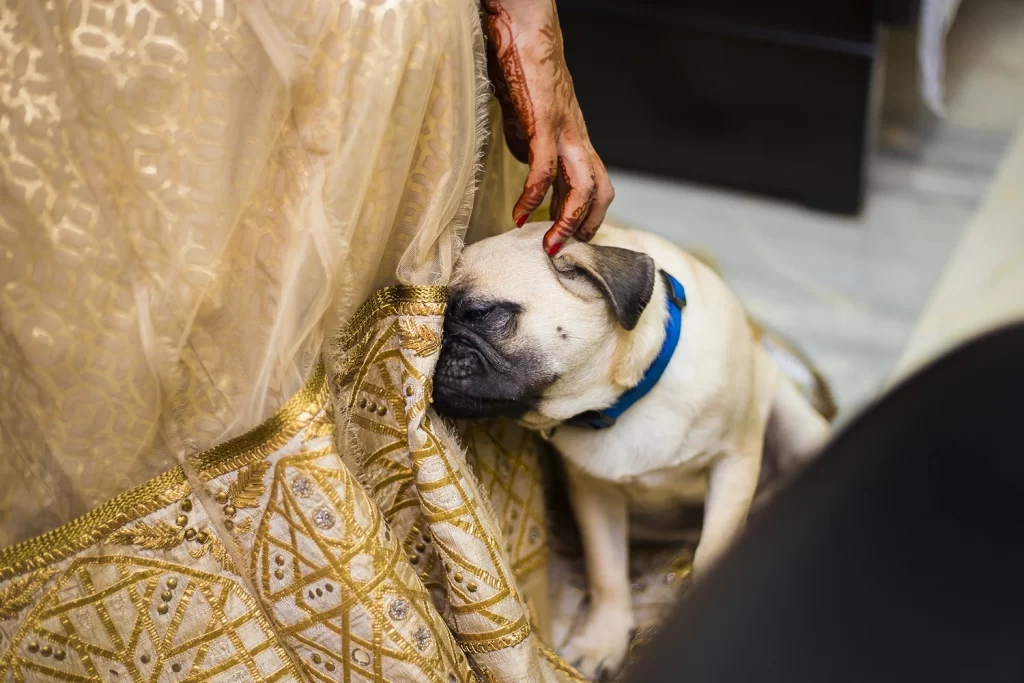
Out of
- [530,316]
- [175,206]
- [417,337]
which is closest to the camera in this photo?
[175,206]

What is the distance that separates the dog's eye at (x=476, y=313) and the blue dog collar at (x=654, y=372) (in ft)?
0.47

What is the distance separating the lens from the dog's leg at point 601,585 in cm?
102

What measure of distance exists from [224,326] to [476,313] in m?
0.24

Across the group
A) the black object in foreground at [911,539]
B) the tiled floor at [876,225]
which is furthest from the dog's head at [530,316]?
the tiled floor at [876,225]

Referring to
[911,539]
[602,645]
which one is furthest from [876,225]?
[911,539]

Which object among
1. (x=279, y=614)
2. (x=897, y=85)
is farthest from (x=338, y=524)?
(x=897, y=85)

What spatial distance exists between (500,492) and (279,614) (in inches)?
10.1

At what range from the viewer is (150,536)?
69 centimetres

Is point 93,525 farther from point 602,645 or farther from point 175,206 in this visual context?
point 602,645

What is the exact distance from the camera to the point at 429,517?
2.57 feet

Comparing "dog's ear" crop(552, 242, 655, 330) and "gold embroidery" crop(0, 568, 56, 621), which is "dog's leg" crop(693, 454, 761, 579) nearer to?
"dog's ear" crop(552, 242, 655, 330)

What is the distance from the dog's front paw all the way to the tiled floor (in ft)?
1.99

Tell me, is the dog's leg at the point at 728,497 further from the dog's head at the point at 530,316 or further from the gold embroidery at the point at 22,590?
the gold embroidery at the point at 22,590

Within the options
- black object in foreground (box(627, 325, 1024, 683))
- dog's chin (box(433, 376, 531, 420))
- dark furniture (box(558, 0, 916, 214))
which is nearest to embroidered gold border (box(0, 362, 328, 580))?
dog's chin (box(433, 376, 531, 420))
